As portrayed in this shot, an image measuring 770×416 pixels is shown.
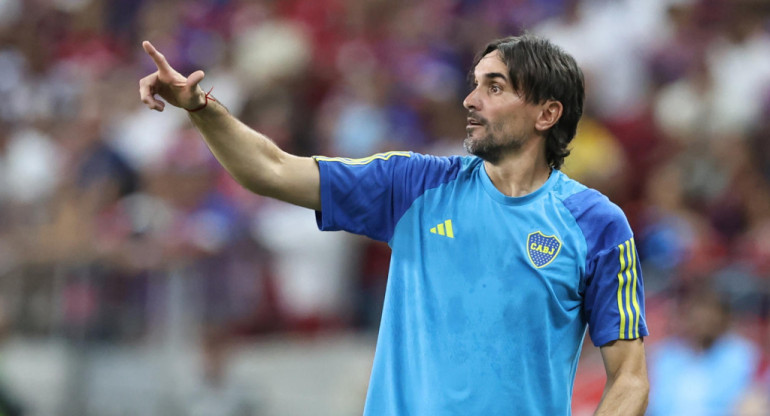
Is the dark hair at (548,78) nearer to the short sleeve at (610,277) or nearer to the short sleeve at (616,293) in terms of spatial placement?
the short sleeve at (610,277)

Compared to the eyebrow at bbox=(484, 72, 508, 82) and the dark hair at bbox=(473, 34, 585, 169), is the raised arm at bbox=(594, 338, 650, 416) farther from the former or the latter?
the eyebrow at bbox=(484, 72, 508, 82)

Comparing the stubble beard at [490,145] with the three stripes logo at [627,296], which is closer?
the three stripes logo at [627,296]

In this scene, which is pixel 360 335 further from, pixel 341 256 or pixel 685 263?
pixel 685 263

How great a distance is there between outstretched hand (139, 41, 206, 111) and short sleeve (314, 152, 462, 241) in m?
0.52

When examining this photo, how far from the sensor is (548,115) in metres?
4.28

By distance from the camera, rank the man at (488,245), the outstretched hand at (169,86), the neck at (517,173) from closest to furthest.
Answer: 1. the outstretched hand at (169,86)
2. the man at (488,245)
3. the neck at (517,173)

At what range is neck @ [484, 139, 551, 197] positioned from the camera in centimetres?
419

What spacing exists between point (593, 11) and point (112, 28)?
5.48 meters

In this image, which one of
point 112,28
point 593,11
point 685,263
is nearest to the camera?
point 685,263

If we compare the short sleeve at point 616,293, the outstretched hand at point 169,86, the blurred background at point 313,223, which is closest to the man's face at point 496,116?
the short sleeve at point 616,293

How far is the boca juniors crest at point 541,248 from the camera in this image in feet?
13.2

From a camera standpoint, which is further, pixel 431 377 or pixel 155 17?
pixel 155 17

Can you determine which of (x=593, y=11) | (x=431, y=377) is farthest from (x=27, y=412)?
(x=593, y=11)

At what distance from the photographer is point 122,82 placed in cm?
1143
